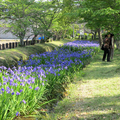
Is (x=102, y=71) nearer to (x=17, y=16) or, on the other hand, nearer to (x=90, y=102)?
(x=90, y=102)

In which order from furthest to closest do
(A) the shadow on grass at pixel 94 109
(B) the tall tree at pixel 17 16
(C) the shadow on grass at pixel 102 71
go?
(B) the tall tree at pixel 17 16, (C) the shadow on grass at pixel 102 71, (A) the shadow on grass at pixel 94 109

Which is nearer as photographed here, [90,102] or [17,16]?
[90,102]

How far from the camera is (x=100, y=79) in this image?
6.51 meters

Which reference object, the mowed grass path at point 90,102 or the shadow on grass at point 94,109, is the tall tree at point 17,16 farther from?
the shadow on grass at point 94,109

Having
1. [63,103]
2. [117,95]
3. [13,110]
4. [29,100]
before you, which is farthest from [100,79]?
[13,110]

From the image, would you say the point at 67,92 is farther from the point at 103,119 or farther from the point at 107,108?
the point at 103,119

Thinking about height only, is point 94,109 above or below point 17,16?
below

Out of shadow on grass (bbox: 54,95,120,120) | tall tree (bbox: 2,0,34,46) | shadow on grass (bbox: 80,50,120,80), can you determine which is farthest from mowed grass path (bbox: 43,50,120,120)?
tall tree (bbox: 2,0,34,46)

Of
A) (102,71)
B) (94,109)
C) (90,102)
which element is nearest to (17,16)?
(102,71)

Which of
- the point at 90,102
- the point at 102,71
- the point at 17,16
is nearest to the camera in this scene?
the point at 90,102

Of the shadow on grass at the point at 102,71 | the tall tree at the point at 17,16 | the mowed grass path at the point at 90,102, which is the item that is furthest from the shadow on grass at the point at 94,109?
the tall tree at the point at 17,16

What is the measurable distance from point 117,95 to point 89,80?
192 centimetres

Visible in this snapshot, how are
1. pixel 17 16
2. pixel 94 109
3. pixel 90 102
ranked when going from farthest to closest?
pixel 17 16 → pixel 90 102 → pixel 94 109

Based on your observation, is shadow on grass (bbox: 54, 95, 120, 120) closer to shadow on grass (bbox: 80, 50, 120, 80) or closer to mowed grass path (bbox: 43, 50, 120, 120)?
mowed grass path (bbox: 43, 50, 120, 120)
